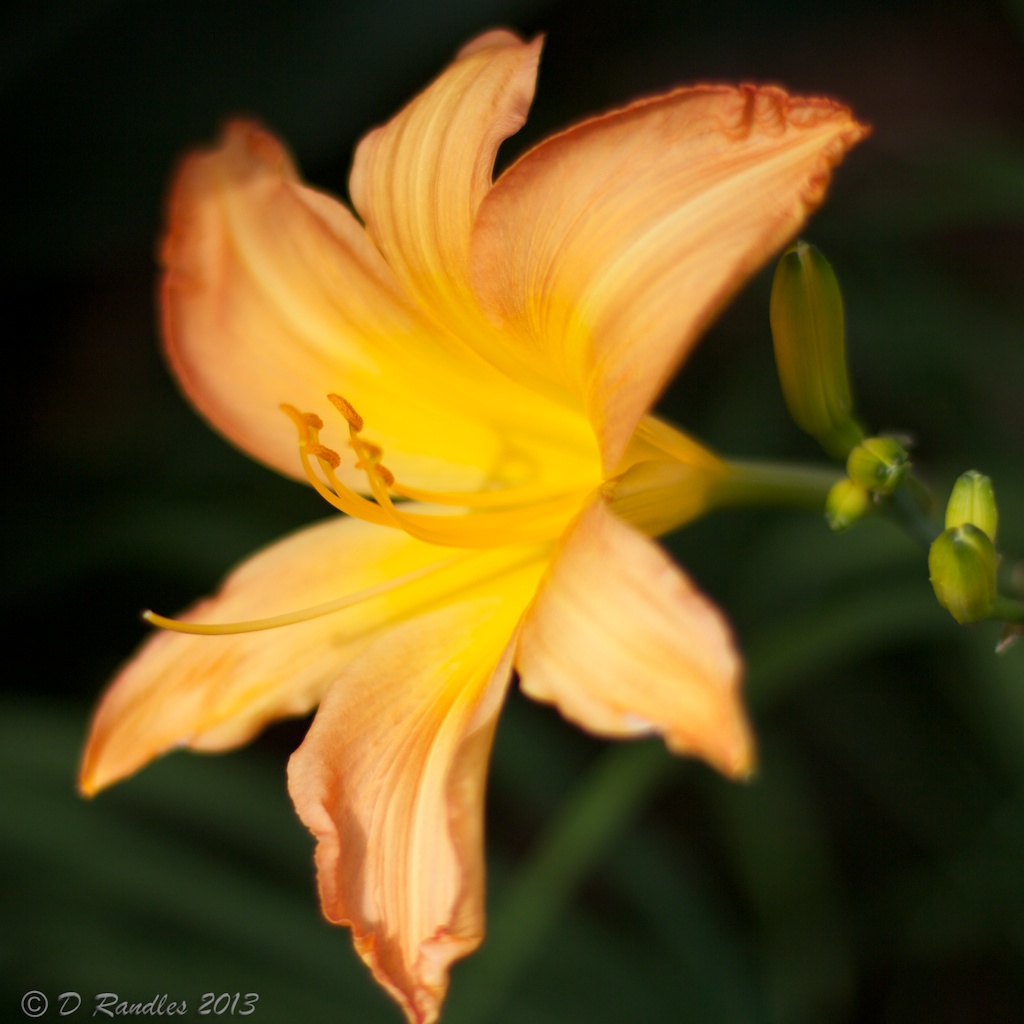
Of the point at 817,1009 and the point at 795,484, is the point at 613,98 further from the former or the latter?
the point at 817,1009

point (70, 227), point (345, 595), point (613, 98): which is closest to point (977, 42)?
point (613, 98)

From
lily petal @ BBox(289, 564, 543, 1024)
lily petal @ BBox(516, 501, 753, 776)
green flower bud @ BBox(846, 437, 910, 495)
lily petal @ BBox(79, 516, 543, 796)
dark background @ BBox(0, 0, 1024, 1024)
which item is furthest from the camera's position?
dark background @ BBox(0, 0, 1024, 1024)

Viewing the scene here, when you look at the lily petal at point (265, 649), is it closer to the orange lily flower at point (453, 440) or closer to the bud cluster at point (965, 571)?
the orange lily flower at point (453, 440)

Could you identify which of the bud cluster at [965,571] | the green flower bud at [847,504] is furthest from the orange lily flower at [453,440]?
the bud cluster at [965,571]

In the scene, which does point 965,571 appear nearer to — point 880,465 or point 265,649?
point 880,465

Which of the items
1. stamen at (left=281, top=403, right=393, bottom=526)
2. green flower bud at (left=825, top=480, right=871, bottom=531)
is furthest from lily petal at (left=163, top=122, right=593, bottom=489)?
green flower bud at (left=825, top=480, right=871, bottom=531)

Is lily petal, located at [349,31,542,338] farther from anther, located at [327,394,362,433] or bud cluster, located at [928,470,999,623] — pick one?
bud cluster, located at [928,470,999,623]
